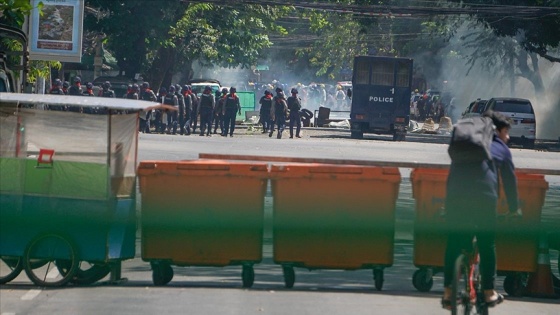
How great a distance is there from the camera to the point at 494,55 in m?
61.9

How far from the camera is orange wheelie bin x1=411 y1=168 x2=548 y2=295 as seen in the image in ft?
35.6

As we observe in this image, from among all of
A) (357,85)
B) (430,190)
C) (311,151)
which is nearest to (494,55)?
(357,85)

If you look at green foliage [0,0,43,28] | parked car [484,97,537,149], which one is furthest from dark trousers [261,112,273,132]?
green foliage [0,0,43,28]

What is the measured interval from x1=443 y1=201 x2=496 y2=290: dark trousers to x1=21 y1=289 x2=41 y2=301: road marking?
3637 millimetres

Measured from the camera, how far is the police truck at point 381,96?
43.0 meters

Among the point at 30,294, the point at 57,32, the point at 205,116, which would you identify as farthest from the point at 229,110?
the point at 30,294

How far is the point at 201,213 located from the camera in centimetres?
1095

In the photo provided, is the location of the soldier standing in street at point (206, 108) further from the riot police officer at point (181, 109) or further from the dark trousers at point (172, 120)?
the dark trousers at point (172, 120)

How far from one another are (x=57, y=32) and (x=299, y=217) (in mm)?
16460

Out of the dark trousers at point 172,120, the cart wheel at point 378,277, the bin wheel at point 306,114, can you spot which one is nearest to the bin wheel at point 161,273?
the cart wheel at point 378,277

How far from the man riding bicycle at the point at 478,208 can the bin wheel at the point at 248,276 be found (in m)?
2.70

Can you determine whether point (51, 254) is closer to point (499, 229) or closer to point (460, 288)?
point (460, 288)

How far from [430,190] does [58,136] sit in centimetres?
343

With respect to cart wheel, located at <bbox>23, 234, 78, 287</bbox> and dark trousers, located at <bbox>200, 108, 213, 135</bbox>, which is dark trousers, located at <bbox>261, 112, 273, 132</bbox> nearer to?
dark trousers, located at <bbox>200, 108, 213, 135</bbox>
